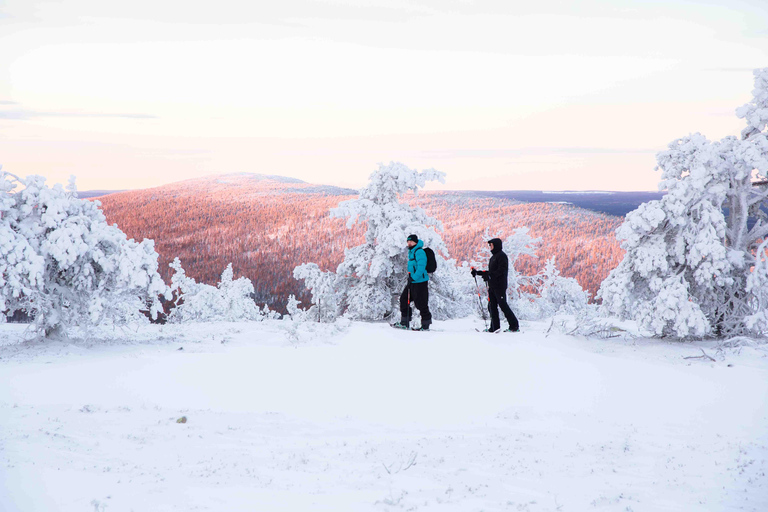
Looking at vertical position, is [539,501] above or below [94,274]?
below

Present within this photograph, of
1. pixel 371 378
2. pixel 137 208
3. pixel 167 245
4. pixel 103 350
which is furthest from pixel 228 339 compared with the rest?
pixel 137 208

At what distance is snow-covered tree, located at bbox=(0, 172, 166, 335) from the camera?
10289mm

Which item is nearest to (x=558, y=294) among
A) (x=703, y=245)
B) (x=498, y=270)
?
(x=703, y=245)

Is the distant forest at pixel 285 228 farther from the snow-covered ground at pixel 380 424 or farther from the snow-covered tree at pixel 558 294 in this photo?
Answer: the snow-covered ground at pixel 380 424

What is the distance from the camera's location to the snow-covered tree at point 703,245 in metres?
11.4

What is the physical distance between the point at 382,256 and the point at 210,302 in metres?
18.1

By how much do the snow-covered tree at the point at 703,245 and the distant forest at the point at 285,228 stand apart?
44.8 m

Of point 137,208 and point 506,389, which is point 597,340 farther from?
point 137,208

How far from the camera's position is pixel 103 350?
10742mm

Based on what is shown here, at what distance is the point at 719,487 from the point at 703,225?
8.46 m

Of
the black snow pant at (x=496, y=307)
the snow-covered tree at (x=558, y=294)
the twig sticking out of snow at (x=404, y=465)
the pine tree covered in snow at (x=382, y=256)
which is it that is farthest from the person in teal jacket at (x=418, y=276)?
the snow-covered tree at (x=558, y=294)

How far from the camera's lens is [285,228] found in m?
98.5

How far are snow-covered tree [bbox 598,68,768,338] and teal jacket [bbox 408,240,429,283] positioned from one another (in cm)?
484

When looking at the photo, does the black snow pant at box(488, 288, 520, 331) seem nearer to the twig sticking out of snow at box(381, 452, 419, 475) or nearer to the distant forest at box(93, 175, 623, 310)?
the twig sticking out of snow at box(381, 452, 419, 475)
